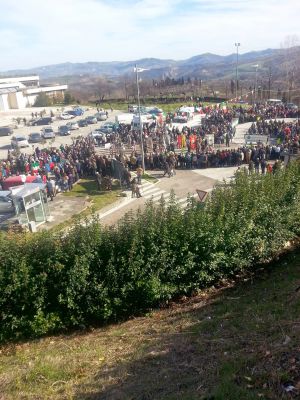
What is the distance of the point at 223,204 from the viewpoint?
1164 cm

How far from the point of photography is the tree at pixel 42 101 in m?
79.2

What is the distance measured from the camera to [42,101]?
79.4 metres

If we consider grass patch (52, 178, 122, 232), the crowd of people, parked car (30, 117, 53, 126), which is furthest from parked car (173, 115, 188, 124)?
grass patch (52, 178, 122, 232)

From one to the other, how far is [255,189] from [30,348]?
7.71 meters

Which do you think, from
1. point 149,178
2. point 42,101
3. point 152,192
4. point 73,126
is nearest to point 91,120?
point 73,126

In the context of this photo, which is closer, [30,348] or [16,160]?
[30,348]

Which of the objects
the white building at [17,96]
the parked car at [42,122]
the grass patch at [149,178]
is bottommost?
the grass patch at [149,178]

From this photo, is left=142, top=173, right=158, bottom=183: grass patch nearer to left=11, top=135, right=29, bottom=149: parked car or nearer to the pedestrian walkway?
the pedestrian walkway

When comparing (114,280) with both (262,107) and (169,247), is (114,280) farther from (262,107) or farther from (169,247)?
(262,107)

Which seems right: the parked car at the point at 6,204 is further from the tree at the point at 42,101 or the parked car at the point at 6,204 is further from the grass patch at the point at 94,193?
the tree at the point at 42,101

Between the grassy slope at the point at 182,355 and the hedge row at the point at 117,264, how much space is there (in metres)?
0.52

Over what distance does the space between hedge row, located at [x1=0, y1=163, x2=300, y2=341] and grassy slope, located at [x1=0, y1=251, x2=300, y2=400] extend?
1.71 ft

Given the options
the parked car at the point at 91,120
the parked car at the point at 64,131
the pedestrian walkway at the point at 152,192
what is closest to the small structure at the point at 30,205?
the pedestrian walkway at the point at 152,192

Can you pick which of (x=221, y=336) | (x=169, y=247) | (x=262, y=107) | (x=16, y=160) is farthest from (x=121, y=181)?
(x=262, y=107)
